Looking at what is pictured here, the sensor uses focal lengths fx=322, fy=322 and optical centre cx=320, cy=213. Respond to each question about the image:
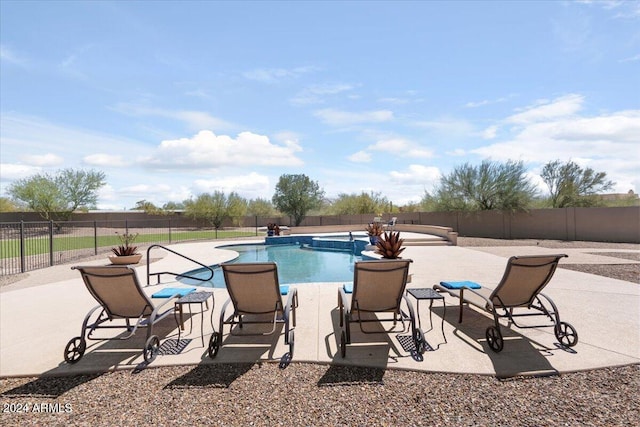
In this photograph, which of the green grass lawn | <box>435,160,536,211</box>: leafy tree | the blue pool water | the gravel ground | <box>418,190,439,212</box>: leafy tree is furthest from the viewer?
<box>418,190,439,212</box>: leafy tree

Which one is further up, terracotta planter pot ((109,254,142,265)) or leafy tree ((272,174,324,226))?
leafy tree ((272,174,324,226))

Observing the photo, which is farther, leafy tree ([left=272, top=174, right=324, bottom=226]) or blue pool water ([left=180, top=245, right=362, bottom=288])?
leafy tree ([left=272, top=174, right=324, bottom=226])

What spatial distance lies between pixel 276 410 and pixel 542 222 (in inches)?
901

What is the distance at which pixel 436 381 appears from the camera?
2916mm

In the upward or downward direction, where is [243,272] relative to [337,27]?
downward

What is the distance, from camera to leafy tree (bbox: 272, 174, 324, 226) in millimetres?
41281

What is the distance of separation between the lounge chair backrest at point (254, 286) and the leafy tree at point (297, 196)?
3716cm

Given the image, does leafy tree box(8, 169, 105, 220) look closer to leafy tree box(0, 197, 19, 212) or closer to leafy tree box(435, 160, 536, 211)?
leafy tree box(0, 197, 19, 212)

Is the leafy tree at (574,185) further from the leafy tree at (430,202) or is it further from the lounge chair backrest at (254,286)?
the lounge chair backrest at (254,286)

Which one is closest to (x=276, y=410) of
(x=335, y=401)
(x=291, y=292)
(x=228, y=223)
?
(x=335, y=401)

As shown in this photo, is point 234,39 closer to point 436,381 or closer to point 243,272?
point 243,272

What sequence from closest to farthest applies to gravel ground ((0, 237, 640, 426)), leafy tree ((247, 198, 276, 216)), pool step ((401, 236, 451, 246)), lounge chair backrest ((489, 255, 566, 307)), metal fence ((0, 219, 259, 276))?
gravel ground ((0, 237, 640, 426))
lounge chair backrest ((489, 255, 566, 307))
metal fence ((0, 219, 259, 276))
pool step ((401, 236, 451, 246))
leafy tree ((247, 198, 276, 216))

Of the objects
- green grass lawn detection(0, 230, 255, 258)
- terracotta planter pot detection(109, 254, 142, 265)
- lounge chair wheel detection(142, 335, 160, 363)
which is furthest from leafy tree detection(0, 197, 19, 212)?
lounge chair wheel detection(142, 335, 160, 363)

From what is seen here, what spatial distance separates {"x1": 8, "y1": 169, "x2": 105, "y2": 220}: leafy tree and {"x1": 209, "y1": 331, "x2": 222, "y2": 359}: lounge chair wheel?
4030cm
